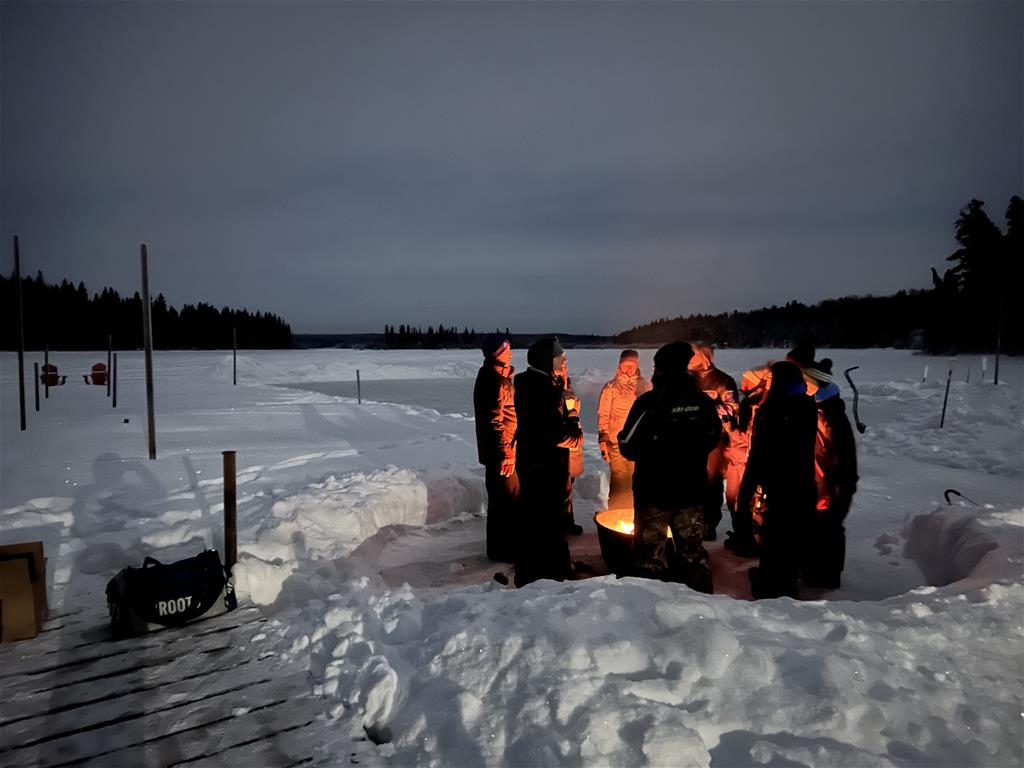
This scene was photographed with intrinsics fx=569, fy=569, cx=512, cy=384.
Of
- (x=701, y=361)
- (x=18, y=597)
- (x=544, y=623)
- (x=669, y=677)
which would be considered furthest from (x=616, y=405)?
(x=18, y=597)

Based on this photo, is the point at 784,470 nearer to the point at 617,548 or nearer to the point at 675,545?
the point at 675,545

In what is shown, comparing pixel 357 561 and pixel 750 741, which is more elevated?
pixel 750 741

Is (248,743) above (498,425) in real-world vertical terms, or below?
below

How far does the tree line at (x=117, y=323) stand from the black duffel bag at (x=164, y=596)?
5881cm

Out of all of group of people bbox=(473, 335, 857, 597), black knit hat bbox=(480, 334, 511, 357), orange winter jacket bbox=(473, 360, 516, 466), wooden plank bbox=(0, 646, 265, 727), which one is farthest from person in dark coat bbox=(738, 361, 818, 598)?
wooden plank bbox=(0, 646, 265, 727)

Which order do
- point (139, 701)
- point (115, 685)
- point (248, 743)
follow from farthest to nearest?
point (115, 685) → point (139, 701) → point (248, 743)

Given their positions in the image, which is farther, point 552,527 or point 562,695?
point 552,527

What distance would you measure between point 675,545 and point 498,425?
183 cm

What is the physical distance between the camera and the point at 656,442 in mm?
4023

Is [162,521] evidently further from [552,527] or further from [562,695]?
[562,695]

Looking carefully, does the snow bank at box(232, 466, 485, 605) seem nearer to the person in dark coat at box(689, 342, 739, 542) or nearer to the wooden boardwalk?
the wooden boardwalk

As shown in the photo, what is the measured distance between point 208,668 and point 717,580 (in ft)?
13.4

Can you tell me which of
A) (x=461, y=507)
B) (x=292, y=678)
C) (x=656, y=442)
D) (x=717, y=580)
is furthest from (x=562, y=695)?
(x=461, y=507)

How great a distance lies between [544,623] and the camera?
120 inches
